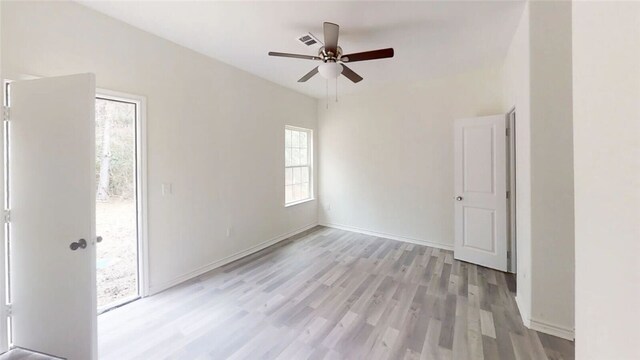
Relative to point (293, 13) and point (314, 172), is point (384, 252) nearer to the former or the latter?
point (314, 172)

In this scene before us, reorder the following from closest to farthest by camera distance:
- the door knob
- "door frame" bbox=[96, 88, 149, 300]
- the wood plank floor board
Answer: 1. the door knob
2. the wood plank floor board
3. "door frame" bbox=[96, 88, 149, 300]

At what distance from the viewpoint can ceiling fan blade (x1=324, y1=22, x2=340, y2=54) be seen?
7.18 feet

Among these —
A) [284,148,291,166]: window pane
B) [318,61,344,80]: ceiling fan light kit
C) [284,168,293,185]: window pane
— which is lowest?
[284,168,293,185]: window pane

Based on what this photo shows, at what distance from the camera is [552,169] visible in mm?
2078

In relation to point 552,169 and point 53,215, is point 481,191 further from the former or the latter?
point 53,215

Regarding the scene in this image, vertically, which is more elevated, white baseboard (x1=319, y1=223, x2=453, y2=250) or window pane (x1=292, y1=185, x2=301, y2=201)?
window pane (x1=292, y1=185, x2=301, y2=201)

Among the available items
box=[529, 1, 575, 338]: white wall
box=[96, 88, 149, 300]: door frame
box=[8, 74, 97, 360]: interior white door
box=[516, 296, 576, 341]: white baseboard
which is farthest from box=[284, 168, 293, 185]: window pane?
box=[516, 296, 576, 341]: white baseboard

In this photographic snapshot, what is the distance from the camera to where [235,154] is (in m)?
3.72

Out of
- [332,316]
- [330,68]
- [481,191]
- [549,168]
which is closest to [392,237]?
[481,191]

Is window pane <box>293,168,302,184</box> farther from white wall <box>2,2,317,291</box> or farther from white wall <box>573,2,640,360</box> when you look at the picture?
white wall <box>573,2,640,360</box>

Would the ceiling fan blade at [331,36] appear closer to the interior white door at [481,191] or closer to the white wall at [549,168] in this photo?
the white wall at [549,168]

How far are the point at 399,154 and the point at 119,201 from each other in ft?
13.3

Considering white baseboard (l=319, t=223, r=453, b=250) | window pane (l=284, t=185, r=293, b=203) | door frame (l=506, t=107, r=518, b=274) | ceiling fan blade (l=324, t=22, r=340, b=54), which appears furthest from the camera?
window pane (l=284, t=185, r=293, b=203)

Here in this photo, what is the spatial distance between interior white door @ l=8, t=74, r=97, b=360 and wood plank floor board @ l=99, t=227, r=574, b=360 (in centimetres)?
40
